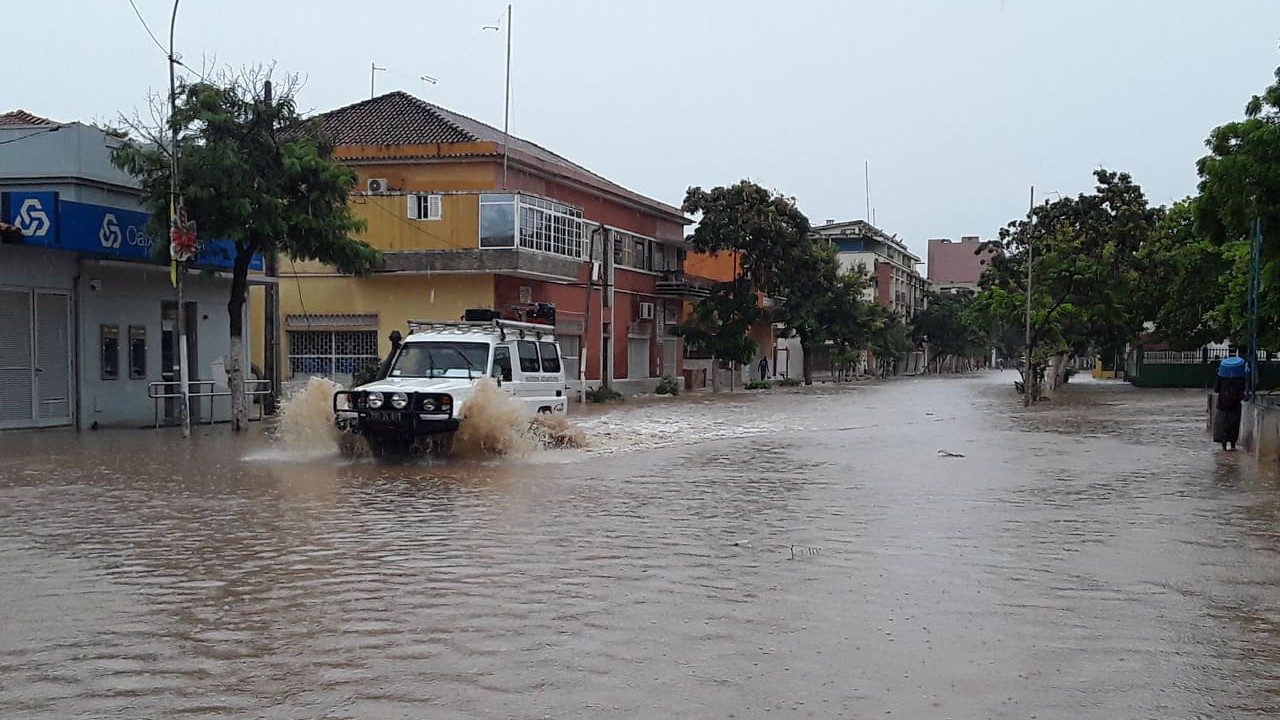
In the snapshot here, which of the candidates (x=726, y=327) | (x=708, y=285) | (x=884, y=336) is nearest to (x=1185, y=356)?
(x=884, y=336)

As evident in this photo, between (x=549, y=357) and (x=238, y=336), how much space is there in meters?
6.58

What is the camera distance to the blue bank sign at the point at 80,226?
19.0 metres

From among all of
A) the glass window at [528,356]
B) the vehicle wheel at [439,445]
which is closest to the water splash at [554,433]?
the glass window at [528,356]

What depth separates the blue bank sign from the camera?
19.0 m

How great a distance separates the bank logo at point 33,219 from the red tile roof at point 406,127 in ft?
53.7

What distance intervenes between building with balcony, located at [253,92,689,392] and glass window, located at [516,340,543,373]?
45.8 ft

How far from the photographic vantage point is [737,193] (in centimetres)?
4653

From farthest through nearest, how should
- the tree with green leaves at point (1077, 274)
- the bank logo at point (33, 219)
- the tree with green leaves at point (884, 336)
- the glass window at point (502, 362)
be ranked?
the tree with green leaves at point (884, 336), the tree with green leaves at point (1077, 274), the bank logo at point (33, 219), the glass window at point (502, 362)

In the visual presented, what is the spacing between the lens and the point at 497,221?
3300 cm

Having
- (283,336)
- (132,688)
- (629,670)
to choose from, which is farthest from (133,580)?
(283,336)

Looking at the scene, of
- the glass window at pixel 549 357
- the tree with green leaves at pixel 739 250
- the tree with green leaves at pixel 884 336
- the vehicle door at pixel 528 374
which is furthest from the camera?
the tree with green leaves at pixel 884 336

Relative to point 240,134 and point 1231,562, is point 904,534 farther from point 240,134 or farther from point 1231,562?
point 240,134

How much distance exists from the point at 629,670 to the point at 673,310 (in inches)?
1700

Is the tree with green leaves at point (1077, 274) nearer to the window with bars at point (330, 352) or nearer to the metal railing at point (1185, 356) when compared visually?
the metal railing at point (1185, 356)
